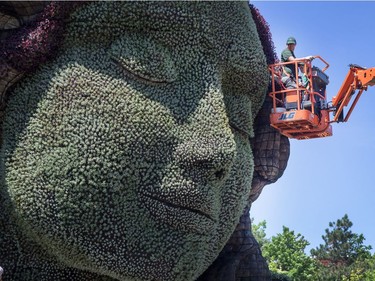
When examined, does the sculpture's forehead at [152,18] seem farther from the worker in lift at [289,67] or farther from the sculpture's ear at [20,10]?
the worker in lift at [289,67]

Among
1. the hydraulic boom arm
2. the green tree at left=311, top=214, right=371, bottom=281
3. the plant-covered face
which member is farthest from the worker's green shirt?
the green tree at left=311, top=214, right=371, bottom=281

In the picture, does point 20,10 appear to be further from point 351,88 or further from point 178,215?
point 351,88

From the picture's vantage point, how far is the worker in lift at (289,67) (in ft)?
23.7

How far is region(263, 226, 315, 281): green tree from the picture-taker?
1602cm

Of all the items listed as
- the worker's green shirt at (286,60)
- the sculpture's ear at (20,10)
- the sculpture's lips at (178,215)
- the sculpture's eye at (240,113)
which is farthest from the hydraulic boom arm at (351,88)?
the sculpture's ear at (20,10)

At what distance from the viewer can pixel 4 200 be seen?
18.2ft

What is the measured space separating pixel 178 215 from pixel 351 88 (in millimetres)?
3059

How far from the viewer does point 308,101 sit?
7148 millimetres

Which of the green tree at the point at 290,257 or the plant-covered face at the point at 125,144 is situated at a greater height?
the plant-covered face at the point at 125,144

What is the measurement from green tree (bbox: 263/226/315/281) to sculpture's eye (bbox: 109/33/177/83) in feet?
35.6

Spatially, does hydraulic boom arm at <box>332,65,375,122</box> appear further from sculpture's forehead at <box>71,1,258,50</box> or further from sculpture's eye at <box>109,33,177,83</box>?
sculpture's eye at <box>109,33,177,83</box>

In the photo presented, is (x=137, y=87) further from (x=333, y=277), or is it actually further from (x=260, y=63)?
(x=333, y=277)

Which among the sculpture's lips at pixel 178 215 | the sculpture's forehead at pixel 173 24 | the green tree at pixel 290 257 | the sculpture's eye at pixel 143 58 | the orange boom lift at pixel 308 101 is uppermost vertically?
the sculpture's forehead at pixel 173 24

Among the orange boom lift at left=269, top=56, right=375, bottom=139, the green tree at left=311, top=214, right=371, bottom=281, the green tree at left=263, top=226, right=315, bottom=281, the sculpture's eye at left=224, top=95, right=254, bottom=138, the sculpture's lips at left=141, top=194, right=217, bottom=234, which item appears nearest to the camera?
the sculpture's lips at left=141, top=194, right=217, bottom=234
